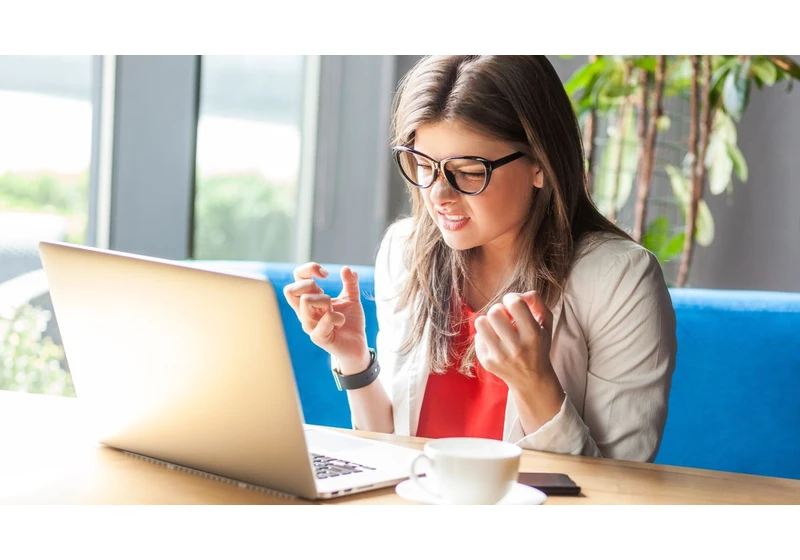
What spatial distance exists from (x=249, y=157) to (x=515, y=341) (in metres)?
2.42

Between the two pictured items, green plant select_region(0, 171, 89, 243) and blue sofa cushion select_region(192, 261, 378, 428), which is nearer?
blue sofa cushion select_region(192, 261, 378, 428)

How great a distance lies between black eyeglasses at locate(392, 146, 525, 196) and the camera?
1.33 m

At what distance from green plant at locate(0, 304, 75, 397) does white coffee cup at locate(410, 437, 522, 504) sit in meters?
1.81

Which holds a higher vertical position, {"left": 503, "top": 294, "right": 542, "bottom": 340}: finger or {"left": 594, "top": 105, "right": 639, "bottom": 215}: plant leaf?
{"left": 594, "top": 105, "right": 639, "bottom": 215}: plant leaf

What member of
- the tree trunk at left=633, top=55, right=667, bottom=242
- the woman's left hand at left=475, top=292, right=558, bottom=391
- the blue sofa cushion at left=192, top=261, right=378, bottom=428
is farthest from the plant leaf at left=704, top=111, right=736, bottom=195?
the woman's left hand at left=475, top=292, right=558, bottom=391

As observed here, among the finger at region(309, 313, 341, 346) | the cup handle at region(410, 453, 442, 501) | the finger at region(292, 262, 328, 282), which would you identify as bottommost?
the cup handle at region(410, 453, 442, 501)

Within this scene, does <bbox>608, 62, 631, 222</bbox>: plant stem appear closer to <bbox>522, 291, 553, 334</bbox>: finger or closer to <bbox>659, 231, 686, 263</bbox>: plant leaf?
<bbox>659, 231, 686, 263</bbox>: plant leaf

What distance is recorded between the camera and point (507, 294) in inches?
48.1

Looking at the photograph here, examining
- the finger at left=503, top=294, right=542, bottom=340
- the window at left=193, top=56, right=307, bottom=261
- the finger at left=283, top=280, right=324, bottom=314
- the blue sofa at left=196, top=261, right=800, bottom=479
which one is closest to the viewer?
the finger at left=503, top=294, right=542, bottom=340

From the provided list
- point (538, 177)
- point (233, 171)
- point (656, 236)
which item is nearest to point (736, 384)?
point (538, 177)

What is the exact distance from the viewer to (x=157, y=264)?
32.8 inches

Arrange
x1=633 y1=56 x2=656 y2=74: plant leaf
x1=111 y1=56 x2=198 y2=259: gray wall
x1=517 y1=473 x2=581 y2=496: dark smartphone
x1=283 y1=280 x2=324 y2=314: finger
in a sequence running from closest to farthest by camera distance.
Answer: x1=517 y1=473 x2=581 y2=496: dark smartphone
x1=283 y1=280 x2=324 y2=314: finger
x1=111 y1=56 x2=198 y2=259: gray wall
x1=633 y1=56 x2=656 y2=74: plant leaf

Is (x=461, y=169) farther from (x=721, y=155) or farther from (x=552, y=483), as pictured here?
(x=721, y=155)

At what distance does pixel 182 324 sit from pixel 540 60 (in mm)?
804
